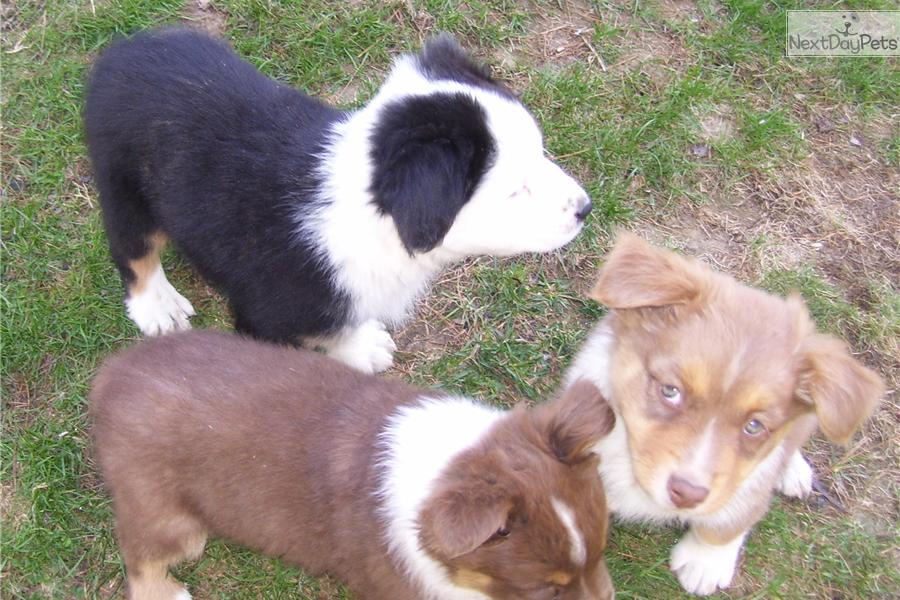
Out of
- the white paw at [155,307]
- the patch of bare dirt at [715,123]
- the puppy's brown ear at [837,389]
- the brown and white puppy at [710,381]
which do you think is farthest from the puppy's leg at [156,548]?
the patch of bare dirt at [715,123]

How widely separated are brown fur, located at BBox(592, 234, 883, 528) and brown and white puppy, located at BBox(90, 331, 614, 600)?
274mm

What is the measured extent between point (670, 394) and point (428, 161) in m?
1.21

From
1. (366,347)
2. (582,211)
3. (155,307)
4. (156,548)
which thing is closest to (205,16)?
(155,307)

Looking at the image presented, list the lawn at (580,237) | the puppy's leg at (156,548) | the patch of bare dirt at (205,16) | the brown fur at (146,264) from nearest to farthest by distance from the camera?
the puppy's leg at (156,548), the lawn at (580,237), the brown fur at (146,264), the patch of bare dirt at (205,16)

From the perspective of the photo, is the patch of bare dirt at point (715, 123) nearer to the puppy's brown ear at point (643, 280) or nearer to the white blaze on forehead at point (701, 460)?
the puppy's brown ear at point (643, 280)

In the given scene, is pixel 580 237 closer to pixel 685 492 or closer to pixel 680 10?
pixel 680 10

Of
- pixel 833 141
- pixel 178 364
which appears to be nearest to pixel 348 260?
pixel 178 364

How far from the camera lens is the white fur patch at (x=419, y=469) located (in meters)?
2.67

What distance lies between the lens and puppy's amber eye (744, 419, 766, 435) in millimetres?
2662

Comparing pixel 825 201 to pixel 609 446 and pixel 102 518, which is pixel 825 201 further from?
pixel 102 518

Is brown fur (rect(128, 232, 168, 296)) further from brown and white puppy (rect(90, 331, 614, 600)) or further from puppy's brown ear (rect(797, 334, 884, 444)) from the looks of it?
puppy's brown ear (rect(797, 334, 884, 444))

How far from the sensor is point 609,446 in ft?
10.6

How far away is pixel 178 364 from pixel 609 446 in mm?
1764

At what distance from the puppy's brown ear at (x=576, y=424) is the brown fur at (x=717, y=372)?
25 centimetres
